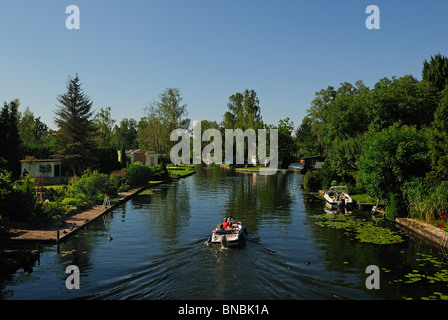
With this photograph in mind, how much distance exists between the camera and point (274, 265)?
57.1ft

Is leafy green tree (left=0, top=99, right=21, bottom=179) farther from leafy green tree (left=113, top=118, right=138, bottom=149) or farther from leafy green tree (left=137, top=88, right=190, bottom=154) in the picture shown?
leafy green tree (left=113, top=118, right=138, bottom=149)

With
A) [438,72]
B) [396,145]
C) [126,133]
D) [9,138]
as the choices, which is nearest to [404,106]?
[438,72]

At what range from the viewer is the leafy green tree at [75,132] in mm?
54281

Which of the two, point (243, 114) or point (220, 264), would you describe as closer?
point (220, 264)

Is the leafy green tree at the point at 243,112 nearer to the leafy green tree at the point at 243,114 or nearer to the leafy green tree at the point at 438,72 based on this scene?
the leafy green tree at the point at 243,114

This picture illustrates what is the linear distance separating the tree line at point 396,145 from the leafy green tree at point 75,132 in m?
36.4

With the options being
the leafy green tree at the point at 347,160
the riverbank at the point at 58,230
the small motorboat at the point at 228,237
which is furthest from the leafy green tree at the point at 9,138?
the leafy green tree at the point at 347,160

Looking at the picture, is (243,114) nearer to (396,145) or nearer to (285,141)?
(285,141)

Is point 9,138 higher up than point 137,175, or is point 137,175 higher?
point 9,138

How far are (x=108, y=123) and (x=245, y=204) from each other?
75594 millimetres

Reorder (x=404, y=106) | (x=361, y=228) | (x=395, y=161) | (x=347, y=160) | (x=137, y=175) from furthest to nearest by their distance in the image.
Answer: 1. (x=137, y=175)
2. (x=404, y=106)
3. (x=347, y=160)
4. (x=395, y=161)
5. (x=361, y=228)

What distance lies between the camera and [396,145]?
28766 millimetres

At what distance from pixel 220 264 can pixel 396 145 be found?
795 inches
